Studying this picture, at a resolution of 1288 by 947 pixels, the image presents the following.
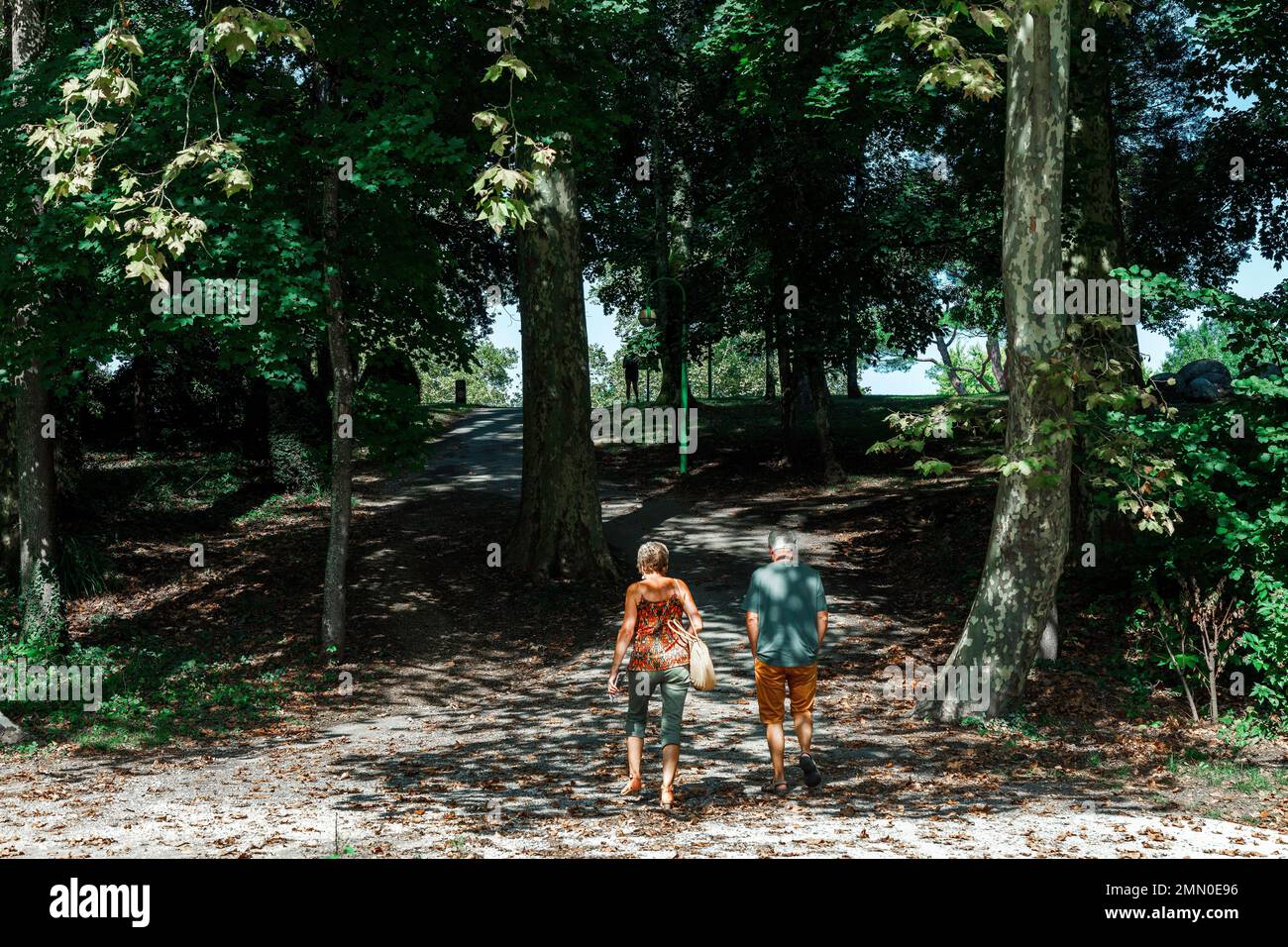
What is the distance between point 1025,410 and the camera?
10375 mm

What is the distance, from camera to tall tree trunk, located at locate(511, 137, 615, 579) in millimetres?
17781

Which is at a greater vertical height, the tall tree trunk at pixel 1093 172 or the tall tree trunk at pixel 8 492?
the tall tree trunk at pixel 1093 172

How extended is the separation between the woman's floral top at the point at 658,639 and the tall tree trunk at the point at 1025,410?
394cm

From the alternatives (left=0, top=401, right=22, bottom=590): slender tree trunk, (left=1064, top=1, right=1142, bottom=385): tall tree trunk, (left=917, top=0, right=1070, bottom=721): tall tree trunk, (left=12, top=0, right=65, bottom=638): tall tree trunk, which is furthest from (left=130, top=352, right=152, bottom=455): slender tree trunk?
(left=917, top=0, right=1070, bottom=721): tall tree trunk

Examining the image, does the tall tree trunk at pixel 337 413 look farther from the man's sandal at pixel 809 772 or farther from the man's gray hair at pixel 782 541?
the man's sandal at pixel 809 772

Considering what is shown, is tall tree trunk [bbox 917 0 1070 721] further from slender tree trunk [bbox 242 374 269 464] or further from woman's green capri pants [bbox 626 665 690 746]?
slender tree trunk [bbox 242 374 269 464]

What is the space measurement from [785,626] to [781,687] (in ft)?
1.79

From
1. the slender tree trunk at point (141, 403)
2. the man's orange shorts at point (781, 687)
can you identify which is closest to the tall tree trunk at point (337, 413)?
the man's orange shorts at point (781, 687)

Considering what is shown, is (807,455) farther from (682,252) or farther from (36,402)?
(36,402)

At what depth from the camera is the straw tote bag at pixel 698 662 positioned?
7469mm

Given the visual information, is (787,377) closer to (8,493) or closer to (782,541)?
(8,493)

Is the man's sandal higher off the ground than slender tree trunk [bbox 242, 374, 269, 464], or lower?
lower

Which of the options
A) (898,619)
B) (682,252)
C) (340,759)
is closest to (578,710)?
(340,759)

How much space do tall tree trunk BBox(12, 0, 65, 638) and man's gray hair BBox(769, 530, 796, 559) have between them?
11403 millimetres
